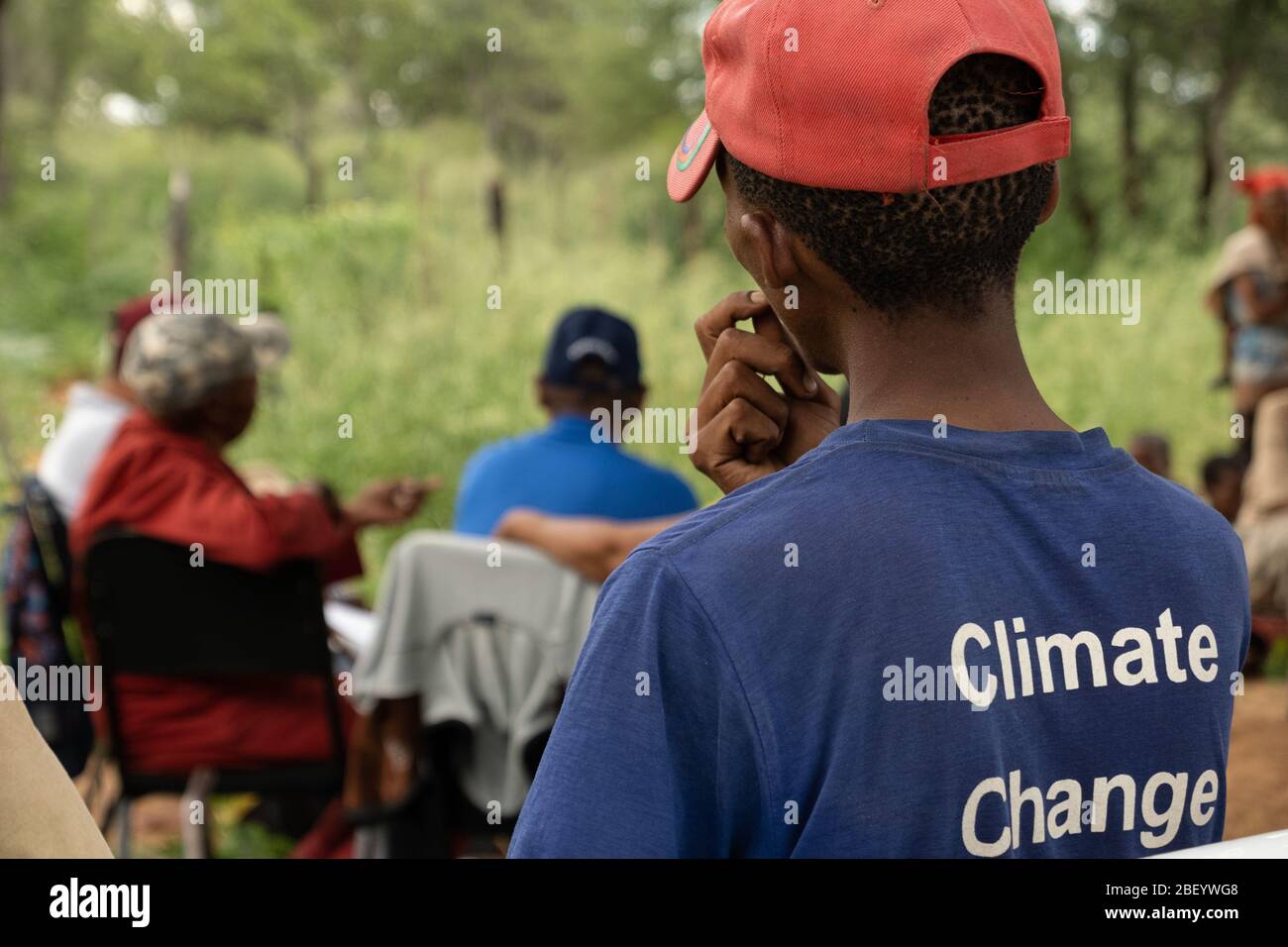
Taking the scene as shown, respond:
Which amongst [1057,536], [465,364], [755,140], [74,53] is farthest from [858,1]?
[74,53]

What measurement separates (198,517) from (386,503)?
1.88ft

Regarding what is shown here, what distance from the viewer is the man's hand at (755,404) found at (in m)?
1.27

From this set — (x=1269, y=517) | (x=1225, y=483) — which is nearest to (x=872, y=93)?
(x=1269, y=517)

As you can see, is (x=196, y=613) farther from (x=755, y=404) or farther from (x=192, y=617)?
(x=755, y=404)

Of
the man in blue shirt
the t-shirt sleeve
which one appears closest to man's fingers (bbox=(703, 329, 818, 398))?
the t-shirt sleeve

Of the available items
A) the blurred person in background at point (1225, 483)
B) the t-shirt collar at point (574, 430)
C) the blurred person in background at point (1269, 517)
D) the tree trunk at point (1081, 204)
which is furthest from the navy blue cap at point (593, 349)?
the tree trunk at point (1081, 204)

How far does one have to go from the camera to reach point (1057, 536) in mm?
1048

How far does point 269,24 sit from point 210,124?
77.8 inches

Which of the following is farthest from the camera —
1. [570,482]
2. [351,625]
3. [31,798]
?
[351,625]

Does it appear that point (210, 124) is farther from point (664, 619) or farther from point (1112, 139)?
point (664, 619)

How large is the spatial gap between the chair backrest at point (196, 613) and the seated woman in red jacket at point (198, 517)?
51 mm

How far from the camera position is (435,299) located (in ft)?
35.4

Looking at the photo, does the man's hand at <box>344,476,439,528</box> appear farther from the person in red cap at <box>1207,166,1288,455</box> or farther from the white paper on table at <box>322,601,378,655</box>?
the person in red cap at <box>1207,166,1288,455</box>

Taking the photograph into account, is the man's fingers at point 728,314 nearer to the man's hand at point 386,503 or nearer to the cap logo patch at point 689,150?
the cap logo patch at point 689,150
